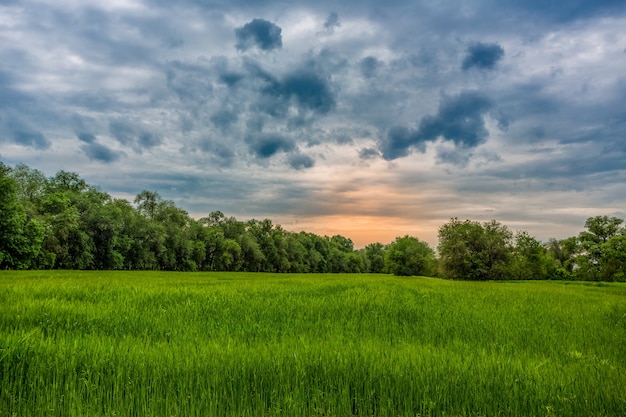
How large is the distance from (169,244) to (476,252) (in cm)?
6370

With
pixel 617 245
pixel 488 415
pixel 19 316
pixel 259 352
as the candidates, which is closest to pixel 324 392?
pixel 259 352

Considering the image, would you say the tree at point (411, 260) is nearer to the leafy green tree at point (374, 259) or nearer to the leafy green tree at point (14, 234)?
the leafy green tree at point (14, 234)

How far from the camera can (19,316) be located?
29.0 ft

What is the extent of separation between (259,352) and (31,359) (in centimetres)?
351

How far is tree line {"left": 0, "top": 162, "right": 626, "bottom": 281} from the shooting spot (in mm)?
52500

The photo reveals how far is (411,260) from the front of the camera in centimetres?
7944

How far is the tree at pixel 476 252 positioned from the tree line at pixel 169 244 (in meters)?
0.17

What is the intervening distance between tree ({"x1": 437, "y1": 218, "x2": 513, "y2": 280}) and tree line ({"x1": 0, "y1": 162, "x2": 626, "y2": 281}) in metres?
0.17

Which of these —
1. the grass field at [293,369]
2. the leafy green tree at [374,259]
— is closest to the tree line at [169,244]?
the grass field at [293,369]

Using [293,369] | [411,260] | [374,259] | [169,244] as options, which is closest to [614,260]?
[411,260]

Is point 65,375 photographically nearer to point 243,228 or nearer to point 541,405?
point 541,405

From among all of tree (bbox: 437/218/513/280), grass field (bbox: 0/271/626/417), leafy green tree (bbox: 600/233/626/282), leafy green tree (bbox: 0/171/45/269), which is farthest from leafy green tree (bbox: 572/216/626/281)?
leafy green tree (bbox: 0/171/45/269)

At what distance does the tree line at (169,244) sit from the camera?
172 ft

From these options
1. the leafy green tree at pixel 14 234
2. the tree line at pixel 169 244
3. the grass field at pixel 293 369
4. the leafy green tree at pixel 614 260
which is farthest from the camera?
the leafy green tree at pixel 614 260
